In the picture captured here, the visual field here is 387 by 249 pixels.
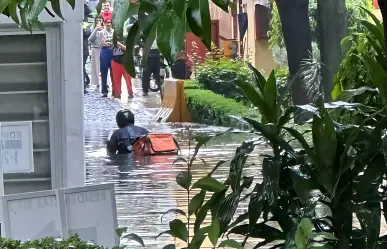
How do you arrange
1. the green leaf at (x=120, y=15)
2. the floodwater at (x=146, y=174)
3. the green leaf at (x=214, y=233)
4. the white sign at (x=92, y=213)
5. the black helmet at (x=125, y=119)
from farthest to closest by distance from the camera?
the black helmet at (x=125, y=119) → the floodwater at (x=146, y=174) → the white sign at (x=92, y=213) → the green leaf at (x=214, y=233) → the green leaf at (x=120, y=15)

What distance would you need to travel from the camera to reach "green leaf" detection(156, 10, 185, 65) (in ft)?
4.51

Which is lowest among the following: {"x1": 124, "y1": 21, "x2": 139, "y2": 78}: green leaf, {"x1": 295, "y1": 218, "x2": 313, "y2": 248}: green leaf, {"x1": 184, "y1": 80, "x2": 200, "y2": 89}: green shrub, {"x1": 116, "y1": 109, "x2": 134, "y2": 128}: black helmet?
{"x1": 116, "y1": 109, "x2": 134, "y2": 128}: black helmet

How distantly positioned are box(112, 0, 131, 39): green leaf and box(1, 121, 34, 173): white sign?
10.4 ft

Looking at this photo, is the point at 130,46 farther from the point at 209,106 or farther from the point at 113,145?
the point at 209,106

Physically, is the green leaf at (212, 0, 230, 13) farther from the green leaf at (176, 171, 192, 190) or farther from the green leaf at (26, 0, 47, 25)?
the green leaf at (176, 171, 192, 190)

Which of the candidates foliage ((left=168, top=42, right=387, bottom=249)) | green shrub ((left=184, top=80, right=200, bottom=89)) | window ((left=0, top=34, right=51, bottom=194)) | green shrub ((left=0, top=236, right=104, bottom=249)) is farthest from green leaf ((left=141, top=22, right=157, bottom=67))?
green shrub ((left=184, top=80, right=200, bottom=89))

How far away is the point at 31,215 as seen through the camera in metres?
3.51

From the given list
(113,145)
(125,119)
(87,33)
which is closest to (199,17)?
(113,145)

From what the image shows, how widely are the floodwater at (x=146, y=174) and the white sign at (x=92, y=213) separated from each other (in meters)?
0.98

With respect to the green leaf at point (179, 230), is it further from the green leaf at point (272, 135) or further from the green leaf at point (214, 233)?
the green leaf at point (272, 135)

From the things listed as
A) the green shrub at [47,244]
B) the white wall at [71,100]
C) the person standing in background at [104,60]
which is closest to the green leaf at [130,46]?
the green shrub at [47,244]

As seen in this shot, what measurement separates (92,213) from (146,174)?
6928mm

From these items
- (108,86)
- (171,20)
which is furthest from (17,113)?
(108,86)

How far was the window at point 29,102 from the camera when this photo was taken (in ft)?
17.4
